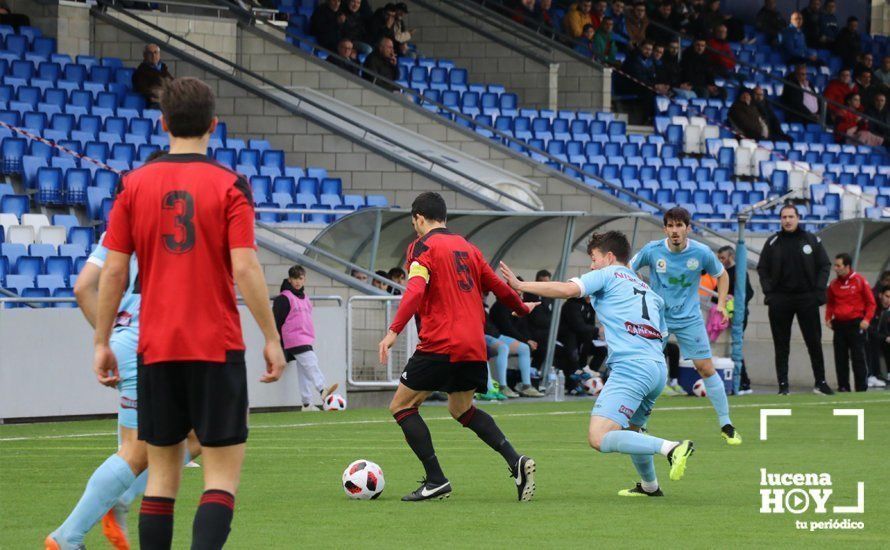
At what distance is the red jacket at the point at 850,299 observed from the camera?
21.2 m

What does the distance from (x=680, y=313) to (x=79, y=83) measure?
1300 cm

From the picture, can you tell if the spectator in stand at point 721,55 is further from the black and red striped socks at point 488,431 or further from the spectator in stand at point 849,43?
the black and red striped socks at point 488,431

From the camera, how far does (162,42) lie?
1038 inches

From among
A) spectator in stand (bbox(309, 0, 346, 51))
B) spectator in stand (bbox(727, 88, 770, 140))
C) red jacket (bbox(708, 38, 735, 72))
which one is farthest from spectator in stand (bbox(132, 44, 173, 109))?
red jacket (bbox(708, 38, 735, 72))

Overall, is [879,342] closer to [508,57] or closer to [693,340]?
[693,340]

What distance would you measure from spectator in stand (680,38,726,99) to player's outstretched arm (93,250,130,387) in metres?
27.4

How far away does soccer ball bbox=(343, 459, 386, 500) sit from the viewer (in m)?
9.81

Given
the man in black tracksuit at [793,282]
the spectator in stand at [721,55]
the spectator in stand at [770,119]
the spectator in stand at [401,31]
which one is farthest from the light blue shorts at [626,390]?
the spectator in stand at [721,55]

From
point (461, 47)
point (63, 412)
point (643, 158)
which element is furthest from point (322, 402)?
point (461, 47)

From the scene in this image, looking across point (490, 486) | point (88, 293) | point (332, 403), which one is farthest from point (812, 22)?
point (88, 293)

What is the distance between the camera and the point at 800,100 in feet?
111

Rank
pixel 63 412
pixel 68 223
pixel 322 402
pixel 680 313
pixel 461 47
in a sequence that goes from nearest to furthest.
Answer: pixel 680 313 < pixel 63 412 < pixel 322 402 < pixel 68 223 < pixel 461 47

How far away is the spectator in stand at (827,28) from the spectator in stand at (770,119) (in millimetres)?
5710

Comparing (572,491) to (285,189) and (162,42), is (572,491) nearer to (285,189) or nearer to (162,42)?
(285,189)
